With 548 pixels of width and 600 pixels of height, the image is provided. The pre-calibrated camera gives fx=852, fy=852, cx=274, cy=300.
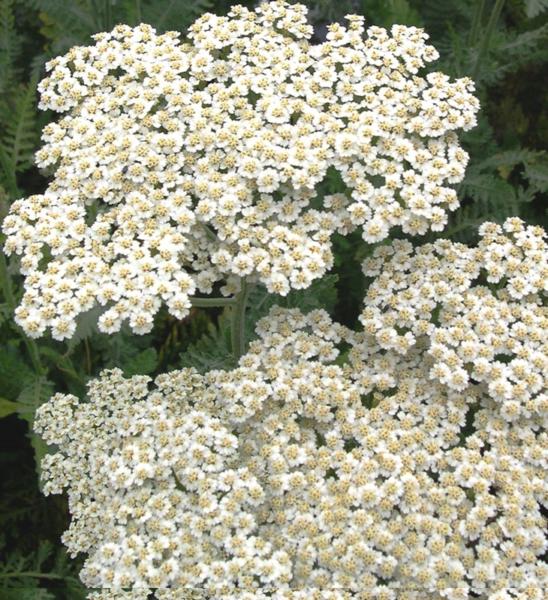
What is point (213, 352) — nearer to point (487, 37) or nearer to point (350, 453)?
point (350, 453)

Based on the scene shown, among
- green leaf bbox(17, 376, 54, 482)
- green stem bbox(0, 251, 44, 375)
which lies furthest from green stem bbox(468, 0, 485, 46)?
green leaf bbox(17, 376, 54, 482)

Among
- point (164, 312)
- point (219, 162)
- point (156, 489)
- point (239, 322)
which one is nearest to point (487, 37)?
point (219, 162)

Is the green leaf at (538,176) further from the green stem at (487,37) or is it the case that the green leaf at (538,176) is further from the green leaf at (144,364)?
the green leaf at (144,364)

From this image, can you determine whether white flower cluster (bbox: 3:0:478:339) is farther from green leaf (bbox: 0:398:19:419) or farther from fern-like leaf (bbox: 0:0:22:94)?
fern-like leaf (bbox: 0:0:22:94)

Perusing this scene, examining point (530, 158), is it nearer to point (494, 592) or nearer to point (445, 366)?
point (445, 366)

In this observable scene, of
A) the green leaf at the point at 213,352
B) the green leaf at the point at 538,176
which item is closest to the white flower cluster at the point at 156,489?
the green leaf at the point at 213,352

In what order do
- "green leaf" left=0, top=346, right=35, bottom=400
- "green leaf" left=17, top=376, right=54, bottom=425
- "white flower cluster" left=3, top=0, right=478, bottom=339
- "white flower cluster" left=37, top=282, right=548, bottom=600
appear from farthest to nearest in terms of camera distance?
1. "green leaf" left=0, top=346, right=35, bottom=400
2. "green leaf" left=17, top=376, right=54, bottom=425
3. "white flower cluster" left=3, top=0, right=478, bottom=339
4. "white flower cluster" left=37, top=282, right=548, bottom=600
